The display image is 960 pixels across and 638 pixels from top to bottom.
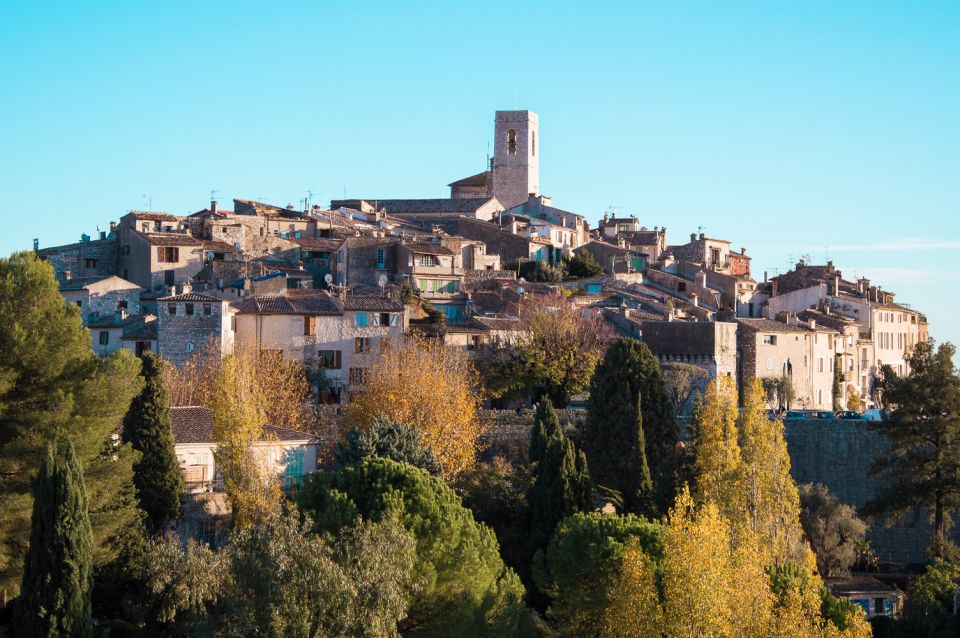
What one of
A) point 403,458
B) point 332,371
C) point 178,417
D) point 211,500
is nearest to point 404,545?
point 403,458

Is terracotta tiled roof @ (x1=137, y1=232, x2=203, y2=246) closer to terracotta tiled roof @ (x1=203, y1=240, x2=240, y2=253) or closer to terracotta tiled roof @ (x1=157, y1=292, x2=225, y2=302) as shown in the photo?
terracotta tiled roof @ (x1=203, y1=240, x2=240, y2=253)

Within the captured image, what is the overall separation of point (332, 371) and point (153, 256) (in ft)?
42.5

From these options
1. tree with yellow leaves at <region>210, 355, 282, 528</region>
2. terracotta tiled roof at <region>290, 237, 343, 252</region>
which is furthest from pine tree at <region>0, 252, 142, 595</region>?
terracotta tiled roof at <region>290, 237, 343, 252</region>

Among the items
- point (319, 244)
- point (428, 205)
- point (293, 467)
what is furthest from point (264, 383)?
point (428, 205)

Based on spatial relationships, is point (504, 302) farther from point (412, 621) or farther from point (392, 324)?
Result: point (412, 621)

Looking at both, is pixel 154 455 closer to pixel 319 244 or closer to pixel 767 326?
pixel 767 326

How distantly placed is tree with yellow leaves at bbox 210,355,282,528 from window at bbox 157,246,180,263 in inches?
831

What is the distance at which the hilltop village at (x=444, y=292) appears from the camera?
4941 cm

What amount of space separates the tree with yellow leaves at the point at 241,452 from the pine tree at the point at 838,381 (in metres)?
28.8

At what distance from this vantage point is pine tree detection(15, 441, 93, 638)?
79.7ft

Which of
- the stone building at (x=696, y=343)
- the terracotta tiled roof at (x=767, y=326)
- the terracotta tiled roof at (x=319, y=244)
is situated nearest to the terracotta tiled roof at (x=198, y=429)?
the stone building at (x=696, y=343)

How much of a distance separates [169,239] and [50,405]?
106 ft

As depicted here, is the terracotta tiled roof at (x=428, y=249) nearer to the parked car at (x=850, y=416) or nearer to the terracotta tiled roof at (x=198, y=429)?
the parked car at (x=850, y=416)

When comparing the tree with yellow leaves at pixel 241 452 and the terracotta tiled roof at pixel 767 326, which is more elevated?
the terracotta tiled roof at pixel 767 326
